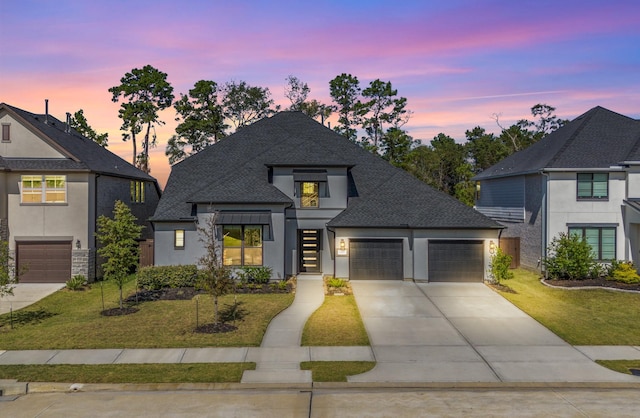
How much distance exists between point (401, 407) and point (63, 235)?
20.6 m

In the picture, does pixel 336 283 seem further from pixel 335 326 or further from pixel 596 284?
pixel 596 284

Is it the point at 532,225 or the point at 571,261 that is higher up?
the point at 532,225

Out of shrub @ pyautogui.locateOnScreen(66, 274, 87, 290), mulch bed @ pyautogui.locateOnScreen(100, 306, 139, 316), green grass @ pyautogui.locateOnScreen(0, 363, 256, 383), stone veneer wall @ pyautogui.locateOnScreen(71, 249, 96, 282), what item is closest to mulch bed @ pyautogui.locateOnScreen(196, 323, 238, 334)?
green grass @ pyautogui.locateOnScreen(0, 363, 256, 383)

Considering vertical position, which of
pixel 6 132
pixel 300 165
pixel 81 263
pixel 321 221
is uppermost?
pixel 6 132

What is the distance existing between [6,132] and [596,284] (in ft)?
98.0

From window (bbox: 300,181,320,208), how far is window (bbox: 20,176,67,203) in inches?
473

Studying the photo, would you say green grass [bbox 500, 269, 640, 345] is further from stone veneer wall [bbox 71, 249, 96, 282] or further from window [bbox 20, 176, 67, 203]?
window [bbox 20, 176, 67, 203]

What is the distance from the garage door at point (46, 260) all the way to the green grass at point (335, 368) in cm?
1704

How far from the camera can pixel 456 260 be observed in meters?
23.5

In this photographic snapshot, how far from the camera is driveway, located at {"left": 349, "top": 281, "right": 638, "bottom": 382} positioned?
11969 mm

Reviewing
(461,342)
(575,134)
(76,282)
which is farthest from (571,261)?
(76,282)

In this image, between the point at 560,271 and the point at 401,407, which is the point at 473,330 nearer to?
the point at 401,407

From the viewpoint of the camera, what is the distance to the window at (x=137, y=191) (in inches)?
1199

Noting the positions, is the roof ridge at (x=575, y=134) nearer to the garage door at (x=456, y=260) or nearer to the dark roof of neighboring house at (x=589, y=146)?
the dark roof of neighboring house at (x=589, y=146)
